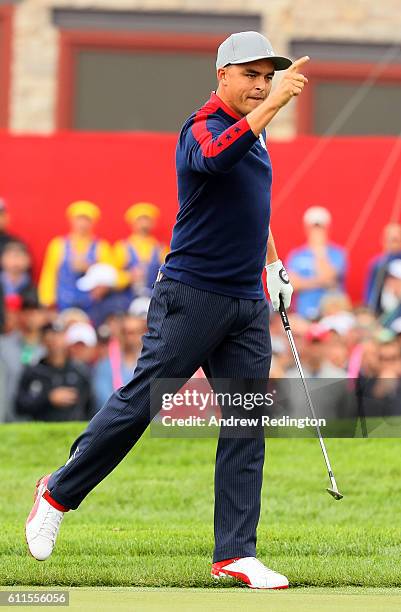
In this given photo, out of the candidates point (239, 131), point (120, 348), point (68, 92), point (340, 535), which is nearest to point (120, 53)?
point (68, 92)

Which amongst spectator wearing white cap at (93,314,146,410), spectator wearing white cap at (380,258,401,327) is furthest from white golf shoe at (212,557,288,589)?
spectator wearing white cap at (380,258,401,327)

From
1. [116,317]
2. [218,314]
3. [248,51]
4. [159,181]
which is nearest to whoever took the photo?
[248,51]

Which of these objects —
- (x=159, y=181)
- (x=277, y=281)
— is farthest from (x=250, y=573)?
(x=159, y=181)

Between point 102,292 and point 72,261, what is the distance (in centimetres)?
52

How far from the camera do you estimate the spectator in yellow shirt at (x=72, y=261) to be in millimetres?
14094

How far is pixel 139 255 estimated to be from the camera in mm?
14250

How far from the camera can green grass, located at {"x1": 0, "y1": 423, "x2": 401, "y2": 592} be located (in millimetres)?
6773

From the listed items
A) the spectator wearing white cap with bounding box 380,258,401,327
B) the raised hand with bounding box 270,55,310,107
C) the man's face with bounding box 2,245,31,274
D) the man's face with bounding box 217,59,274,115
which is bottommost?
the raised hand with bounding box 270,55,310,107

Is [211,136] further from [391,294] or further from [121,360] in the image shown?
[391,294]

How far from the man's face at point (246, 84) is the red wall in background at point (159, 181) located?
8.64 meters

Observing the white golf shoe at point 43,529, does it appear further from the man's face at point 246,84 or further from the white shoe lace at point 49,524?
the man's face at point 246,84

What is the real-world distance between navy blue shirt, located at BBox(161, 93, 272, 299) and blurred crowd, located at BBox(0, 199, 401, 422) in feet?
14.0

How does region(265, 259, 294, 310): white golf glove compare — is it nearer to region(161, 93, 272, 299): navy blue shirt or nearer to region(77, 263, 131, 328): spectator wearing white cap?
region(161, 93, 272, 299): navy blue shirt

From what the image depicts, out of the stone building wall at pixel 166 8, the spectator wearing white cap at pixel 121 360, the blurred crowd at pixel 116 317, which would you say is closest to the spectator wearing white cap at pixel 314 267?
the blurred crowd at pixel 116 317
